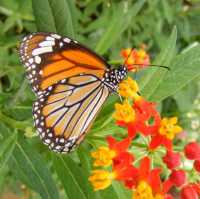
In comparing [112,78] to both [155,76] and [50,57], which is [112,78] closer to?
[155,76]

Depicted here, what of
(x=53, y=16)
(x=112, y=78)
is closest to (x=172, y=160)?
(x=112, y=78)

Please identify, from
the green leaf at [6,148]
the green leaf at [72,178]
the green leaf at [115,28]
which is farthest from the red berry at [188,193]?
the green leaf at [115,28]

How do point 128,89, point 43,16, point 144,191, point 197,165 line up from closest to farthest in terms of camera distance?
point 144,191 → point 197,165 → point 128,89 → point 43,16

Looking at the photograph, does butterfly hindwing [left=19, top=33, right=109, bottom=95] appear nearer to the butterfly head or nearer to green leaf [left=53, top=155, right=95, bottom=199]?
the butterfly head

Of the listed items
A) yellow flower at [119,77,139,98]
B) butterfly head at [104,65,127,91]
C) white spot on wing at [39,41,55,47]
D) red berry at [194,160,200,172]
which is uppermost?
white spot on wing at [39,41,55,47]

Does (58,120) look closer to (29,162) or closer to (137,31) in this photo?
(29,162)

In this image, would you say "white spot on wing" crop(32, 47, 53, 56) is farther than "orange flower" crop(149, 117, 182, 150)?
Yes

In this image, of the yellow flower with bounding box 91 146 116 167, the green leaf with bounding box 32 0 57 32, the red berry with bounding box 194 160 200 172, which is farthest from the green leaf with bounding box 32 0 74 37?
the red berry with bounding box 194 160 200 172
